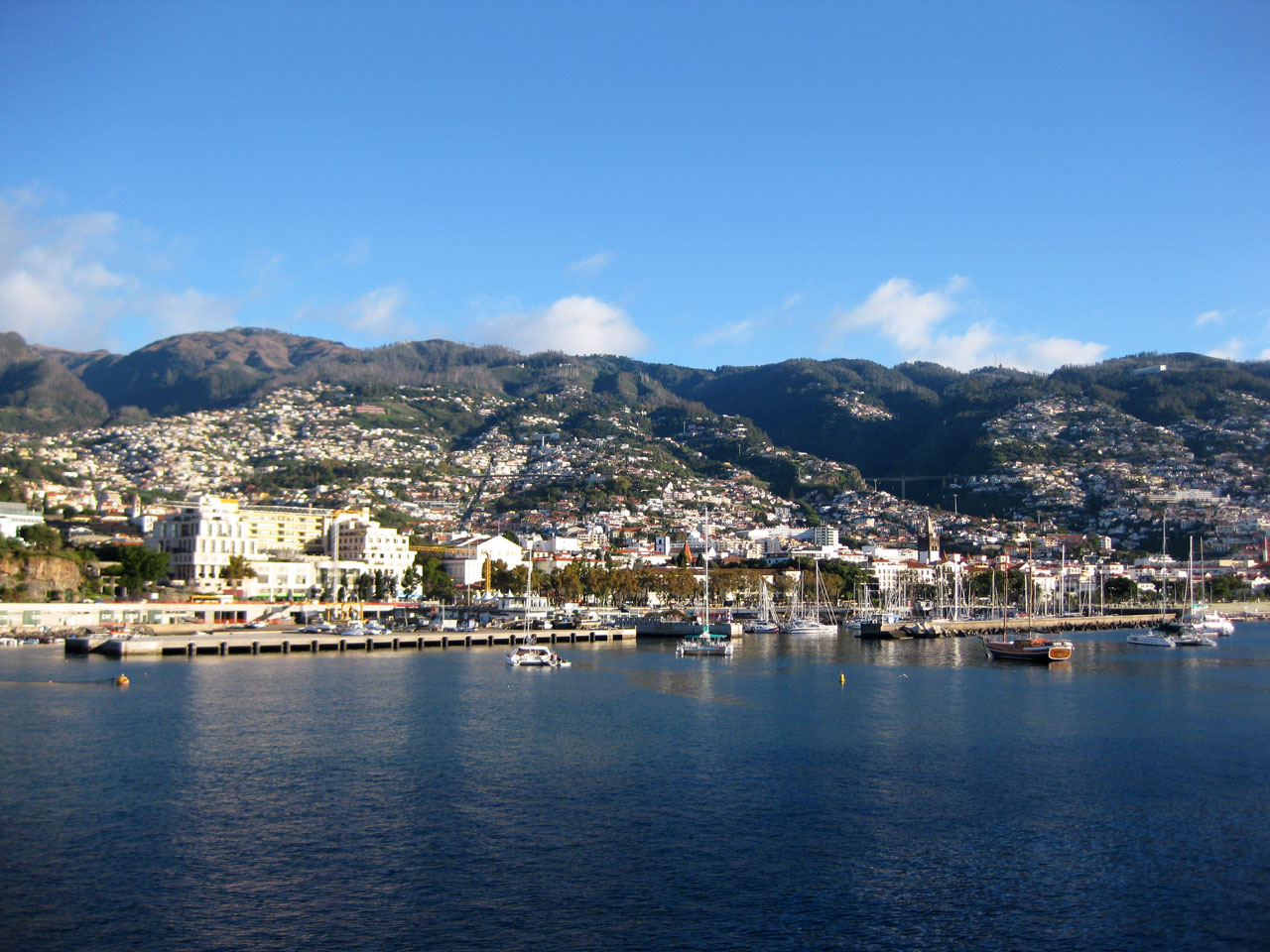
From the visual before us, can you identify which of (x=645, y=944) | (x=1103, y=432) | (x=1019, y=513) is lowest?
(x=645, y=944)

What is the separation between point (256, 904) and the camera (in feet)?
58.7

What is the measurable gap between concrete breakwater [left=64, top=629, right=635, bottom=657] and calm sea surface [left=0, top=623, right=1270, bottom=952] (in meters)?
20.1

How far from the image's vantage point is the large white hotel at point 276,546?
3922 inches

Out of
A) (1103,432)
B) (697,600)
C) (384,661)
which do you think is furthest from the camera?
(1103,432)

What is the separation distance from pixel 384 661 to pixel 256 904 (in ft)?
141

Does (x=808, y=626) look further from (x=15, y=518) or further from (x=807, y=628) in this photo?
(x=15, y=518)

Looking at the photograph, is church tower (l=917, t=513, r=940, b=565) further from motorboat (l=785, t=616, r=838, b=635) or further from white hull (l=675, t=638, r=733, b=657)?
white hull (l=675, t=638, r=733, b=657)

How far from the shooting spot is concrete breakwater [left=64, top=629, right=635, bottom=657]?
60.0 m

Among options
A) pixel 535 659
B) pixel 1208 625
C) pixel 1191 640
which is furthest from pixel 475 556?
pixel 1208 625

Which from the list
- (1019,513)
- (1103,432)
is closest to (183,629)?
(1019,513)

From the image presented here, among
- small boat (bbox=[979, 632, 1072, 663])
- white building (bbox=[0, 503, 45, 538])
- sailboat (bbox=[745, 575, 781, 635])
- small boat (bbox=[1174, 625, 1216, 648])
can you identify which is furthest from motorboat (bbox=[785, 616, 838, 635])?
white building (bbox=[0, 503, 45, 538])

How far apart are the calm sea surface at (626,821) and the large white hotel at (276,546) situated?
60437 millimetres

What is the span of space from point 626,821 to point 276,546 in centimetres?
10268

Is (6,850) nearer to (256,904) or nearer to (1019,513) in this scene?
(256,904)
